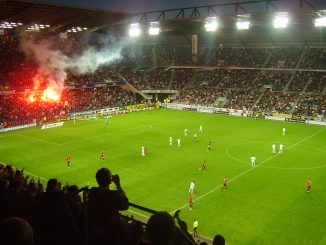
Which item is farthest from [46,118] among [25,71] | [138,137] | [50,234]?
[50,234]

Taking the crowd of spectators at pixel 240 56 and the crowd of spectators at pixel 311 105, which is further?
the crowd of spectators at pixel 240 56

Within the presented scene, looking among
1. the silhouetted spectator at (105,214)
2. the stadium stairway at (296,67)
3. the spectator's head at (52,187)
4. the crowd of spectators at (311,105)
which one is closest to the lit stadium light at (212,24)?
the stadium stairway at (296,67)

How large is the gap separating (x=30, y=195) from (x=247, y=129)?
43791 millimetres

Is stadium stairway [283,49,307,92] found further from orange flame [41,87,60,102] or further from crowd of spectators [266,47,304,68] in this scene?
orange flame [41,87,60,102]

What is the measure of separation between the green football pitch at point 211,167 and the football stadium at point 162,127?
0.47 feet

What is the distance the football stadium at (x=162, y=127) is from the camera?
21.0ft

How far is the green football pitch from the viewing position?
821 inches

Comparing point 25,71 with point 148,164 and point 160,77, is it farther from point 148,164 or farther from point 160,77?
point 148,164

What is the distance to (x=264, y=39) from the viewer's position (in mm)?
71812

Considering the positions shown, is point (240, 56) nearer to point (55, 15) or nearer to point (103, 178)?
point (55, 15)

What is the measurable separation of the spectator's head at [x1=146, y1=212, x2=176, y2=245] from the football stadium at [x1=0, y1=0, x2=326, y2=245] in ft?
0.04

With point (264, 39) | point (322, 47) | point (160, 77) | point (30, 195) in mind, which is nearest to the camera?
point (30, 195)

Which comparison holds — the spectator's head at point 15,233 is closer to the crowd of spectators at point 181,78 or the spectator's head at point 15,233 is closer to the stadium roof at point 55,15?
the stadium roof at point 55,15

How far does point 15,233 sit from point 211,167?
1149 inches
